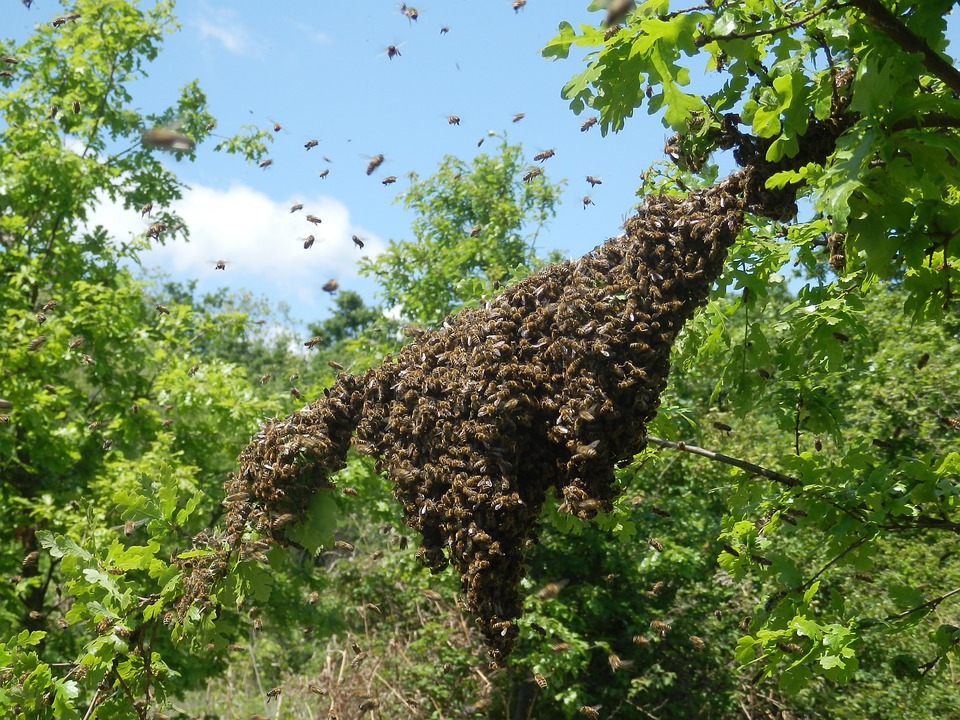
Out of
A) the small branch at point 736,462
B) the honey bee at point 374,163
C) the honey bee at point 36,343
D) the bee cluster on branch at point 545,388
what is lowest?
the bee cluster on branch at point 545,388

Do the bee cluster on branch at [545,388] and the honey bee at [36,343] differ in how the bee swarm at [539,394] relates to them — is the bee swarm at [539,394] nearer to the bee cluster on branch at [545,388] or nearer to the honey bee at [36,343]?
the bee cluster on branch at [545,388]


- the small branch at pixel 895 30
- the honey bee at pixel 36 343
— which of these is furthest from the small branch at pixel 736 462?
the honey bee at pixel 36 343

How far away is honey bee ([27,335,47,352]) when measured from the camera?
9.83m

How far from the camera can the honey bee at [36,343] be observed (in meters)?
9.83

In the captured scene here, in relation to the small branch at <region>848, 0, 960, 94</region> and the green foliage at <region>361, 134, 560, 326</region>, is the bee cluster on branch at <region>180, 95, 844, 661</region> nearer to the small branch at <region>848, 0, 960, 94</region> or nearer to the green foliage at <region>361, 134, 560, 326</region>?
the small branch at <region>848, 0, 960, 94</region>

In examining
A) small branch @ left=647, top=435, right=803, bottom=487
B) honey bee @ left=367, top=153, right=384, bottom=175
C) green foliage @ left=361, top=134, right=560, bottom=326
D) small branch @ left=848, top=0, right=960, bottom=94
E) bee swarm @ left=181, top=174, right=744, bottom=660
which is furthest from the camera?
green foliage @ left=361, top=134, right=560, bottom=326

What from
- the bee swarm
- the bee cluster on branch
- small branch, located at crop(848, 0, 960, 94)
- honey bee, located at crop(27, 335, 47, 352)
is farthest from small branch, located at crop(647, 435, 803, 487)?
honey bee, located at crop(27, 335, 47, 352)

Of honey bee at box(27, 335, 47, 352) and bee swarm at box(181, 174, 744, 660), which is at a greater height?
honey bee at box(27, 335, 47, 352)

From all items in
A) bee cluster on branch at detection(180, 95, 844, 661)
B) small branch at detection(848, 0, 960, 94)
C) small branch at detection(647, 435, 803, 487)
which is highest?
small branch at detection(848, 0, 960, 94)

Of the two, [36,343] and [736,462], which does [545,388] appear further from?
[36,343]

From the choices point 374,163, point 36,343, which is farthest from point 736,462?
point 36,343

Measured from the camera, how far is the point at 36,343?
994 cm

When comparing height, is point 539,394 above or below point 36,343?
below

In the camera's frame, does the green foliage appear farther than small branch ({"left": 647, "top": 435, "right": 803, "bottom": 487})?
Yes
